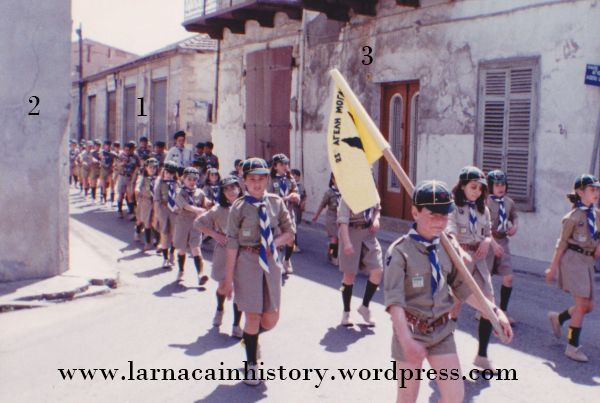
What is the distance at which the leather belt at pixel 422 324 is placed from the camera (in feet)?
13.7

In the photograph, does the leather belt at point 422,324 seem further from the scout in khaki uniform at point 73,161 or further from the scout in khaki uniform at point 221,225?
the scout in khaki uniform at point 73,161

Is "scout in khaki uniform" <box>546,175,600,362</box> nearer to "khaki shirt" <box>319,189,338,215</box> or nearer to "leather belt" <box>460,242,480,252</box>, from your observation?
"leather belt" <box>460,242,480,252</box>

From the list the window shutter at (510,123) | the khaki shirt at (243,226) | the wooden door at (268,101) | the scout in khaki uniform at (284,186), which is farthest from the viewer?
the wooden door at (268,101)

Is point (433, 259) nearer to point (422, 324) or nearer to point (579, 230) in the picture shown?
point (422, 324)

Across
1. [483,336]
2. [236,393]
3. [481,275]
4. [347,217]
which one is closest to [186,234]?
[347,217]

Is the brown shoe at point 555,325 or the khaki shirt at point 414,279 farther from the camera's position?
the brown shoe at point 555,325

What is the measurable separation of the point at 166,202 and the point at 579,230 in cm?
634

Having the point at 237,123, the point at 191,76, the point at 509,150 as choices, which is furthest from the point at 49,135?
the point at 191,76

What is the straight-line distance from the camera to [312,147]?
17812 millimetres

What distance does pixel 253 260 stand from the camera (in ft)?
19.4

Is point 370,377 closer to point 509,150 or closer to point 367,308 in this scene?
point 367,308

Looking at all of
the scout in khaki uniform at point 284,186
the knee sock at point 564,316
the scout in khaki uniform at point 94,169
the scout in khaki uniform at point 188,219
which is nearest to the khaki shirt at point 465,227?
the knee sock at point 564,316

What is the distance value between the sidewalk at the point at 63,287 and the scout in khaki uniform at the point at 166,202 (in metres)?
0.94

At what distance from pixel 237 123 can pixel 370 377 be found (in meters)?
16.3
